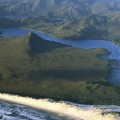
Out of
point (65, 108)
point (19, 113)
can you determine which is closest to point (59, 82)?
point (65, 108)

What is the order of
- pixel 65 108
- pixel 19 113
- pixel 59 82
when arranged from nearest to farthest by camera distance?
pixel 19 113, pixel 65 108, pixel 59 82

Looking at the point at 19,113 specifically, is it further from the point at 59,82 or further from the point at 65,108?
the point at 59,82

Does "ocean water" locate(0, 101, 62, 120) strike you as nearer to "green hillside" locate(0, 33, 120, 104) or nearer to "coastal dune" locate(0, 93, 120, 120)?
"coastal dune" locate(0, 93, 120, 120)

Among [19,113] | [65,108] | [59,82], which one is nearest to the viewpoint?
[19,113]

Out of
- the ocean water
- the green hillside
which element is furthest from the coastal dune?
the green hillside

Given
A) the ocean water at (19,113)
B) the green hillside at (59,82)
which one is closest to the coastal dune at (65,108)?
the ocean water at (19,113)

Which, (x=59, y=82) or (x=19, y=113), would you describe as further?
(x=59, y=82)

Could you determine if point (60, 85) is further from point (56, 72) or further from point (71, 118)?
point (71, 118)

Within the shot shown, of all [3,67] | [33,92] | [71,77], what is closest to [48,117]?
[33,92]

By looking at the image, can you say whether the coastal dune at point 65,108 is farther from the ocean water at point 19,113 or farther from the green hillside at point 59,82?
the green hillside at point 59,82
